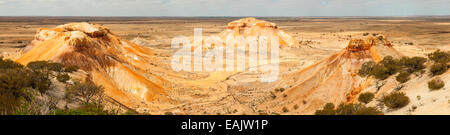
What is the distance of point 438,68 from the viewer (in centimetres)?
1164

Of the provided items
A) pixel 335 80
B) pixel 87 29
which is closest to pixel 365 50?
pixel 335 80

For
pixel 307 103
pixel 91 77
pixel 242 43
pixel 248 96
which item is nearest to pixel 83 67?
pixel 91 77

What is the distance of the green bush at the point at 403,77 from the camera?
12.5 metres

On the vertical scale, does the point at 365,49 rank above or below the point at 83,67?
above

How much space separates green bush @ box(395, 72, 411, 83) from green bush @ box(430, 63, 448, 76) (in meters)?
0.96

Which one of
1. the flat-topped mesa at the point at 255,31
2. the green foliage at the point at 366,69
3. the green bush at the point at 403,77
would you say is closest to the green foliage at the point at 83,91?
the green bush at the point at 403,77

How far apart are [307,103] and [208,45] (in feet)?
106

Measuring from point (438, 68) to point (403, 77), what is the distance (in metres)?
1.33

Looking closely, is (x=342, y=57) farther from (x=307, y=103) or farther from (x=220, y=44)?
(x=220, y=44)

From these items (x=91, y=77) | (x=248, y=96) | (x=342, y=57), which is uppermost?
(x=342, y=57)

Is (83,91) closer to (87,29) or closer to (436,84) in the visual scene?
(436,84)

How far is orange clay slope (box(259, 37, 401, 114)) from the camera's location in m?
15.9
